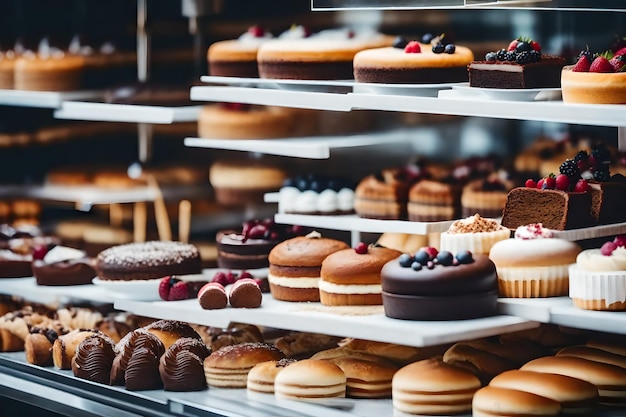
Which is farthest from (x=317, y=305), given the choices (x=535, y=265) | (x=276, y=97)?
(x=535, y=265)

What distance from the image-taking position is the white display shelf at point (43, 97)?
613cm

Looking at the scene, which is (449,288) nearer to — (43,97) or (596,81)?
(596,81)

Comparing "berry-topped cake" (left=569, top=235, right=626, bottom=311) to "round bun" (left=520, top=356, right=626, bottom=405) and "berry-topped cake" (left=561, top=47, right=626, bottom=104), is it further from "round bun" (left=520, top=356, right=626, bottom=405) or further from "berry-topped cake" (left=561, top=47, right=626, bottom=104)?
"berry-topped cake" (left=561, top=47, right=626, bottom=104)

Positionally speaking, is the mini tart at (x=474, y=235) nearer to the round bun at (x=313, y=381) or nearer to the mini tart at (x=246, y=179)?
the round bun at (x=313, y=381)

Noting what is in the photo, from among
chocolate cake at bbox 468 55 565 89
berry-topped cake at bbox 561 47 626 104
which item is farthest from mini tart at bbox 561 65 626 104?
chocolate cake at bbox 468 55 565 89

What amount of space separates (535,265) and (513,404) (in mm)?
506

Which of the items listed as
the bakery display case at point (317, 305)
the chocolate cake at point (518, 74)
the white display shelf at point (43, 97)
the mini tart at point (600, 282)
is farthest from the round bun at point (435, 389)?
the white display shelf at point (43, 97)

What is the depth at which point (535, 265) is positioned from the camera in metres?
4.30

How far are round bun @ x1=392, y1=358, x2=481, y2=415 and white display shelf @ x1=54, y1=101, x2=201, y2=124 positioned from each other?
5.88 ft

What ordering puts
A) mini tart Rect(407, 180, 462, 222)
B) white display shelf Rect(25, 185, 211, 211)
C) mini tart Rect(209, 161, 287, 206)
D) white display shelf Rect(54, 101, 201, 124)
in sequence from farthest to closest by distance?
white display shelf Rect(25, 185, 211, 211) < mini tart Rect(209, 161, 287, 206) < white display shelf Rect(54, 101, 201, 124) < mini tart Rect(407, 180, 462, 222)

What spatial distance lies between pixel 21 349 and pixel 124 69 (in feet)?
4.88

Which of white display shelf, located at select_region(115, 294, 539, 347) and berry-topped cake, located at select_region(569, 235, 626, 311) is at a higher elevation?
berry-topped cake, located at select_region(569, 235, 626, 311)

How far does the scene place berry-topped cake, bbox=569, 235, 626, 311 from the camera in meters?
4.07

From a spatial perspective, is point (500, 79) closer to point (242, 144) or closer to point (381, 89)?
point (381, 89)
